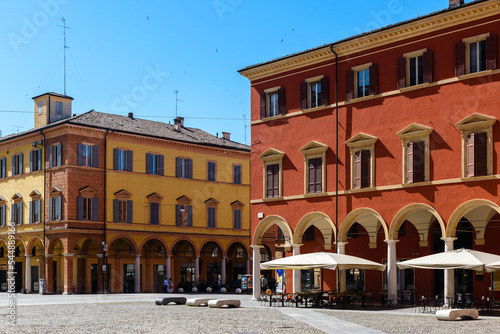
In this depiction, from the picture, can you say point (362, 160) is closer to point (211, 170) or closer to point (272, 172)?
point (272, 172)

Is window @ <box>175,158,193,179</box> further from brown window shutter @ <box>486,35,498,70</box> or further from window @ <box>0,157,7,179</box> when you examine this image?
brown window shutter @ <box>486,35,498,70</box>

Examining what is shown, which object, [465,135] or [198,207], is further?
[198,207]

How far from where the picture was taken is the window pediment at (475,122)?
89.6 feet

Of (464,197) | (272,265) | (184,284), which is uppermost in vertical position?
(464,197)

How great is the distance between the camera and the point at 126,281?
176 ft

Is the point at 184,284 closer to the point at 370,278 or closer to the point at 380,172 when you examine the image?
the point at 370,278

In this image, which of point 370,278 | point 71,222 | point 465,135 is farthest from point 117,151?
point 465,135

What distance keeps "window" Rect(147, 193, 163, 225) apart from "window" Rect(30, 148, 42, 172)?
8.27 meters

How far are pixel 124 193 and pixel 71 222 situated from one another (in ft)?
15.4

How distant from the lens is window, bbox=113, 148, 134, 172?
174 feet

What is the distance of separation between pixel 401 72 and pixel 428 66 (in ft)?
4.22

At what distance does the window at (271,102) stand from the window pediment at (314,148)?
2.62 metres

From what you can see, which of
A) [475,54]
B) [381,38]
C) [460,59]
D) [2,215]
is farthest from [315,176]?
[2,215]

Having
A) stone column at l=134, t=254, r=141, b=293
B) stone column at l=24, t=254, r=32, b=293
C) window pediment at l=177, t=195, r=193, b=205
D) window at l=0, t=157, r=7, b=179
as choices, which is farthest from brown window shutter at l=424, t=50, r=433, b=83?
window at l=0, t=157, r=7, b=179
